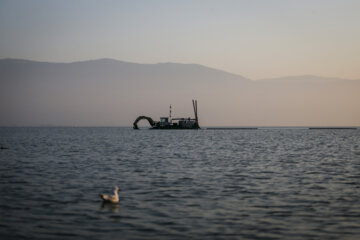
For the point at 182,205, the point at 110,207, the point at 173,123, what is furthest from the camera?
the point at 173,123

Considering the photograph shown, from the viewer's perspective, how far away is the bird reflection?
1400 cm

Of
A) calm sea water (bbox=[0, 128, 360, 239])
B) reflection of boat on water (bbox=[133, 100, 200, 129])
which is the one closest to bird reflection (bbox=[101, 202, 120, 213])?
calm sea water (bbox=[0, 128, 360, 239])

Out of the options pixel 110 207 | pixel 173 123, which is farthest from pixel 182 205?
pixel 173 123

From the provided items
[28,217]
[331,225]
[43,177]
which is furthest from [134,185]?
[331,225]

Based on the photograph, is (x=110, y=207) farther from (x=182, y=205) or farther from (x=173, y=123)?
(x=173, y=123)

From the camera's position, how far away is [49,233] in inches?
428

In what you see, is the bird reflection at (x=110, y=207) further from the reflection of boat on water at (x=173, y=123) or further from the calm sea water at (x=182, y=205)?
the reflection of boat on water at (x=173, y=123)

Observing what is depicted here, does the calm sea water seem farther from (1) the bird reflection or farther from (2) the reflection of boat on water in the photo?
(2) the reflection of boat on water

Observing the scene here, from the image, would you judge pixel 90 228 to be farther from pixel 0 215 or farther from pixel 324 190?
pixel 324 190

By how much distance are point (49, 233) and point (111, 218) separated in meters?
2.29

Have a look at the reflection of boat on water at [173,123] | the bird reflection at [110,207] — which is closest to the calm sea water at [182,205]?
the bird reflection at [110,207]

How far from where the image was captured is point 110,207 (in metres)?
14.3

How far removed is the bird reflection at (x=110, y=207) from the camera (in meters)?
14.0

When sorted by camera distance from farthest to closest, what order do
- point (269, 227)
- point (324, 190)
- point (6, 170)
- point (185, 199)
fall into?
point (6, 170) → point (324, 190) → point (185, 199) → point (269, 227)
